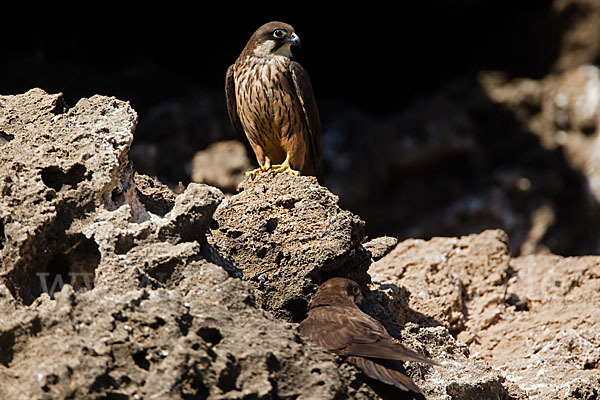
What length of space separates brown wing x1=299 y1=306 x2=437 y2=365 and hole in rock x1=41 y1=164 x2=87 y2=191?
1.21 meters

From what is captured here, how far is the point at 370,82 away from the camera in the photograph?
1151 centimetres

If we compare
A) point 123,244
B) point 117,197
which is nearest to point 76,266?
point 123,244

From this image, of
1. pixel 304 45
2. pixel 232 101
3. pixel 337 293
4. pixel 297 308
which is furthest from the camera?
pixel 304 45

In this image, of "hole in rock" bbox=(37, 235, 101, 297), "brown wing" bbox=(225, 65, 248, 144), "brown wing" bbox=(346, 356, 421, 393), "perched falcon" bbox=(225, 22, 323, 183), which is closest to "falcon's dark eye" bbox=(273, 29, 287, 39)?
"perched falcon" bbox=(225, 22, 323, 183)

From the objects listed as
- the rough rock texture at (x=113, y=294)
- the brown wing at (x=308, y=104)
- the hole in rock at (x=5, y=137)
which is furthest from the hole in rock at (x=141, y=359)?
the brown wing at (x=308, y=104)

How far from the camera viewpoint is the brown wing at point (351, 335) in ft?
11.2

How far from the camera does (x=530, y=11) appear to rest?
1137cm

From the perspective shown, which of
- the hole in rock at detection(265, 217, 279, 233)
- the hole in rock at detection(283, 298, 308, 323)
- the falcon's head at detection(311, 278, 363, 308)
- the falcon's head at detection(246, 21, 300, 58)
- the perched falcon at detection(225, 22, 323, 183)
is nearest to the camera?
the falcon's head at detection(311, 278, 363, 308)

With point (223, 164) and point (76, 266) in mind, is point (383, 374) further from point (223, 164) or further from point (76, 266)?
point (223, 164)

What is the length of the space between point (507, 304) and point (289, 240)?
182 cm

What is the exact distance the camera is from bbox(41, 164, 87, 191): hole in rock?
3.59m

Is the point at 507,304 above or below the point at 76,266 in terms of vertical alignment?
above

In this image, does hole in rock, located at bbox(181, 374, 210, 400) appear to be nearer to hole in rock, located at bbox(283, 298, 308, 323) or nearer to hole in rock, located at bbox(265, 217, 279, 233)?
hole in rock, located at bbox(283, 298, 308, 323)

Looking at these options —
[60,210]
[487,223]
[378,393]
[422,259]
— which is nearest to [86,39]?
[487,223]
